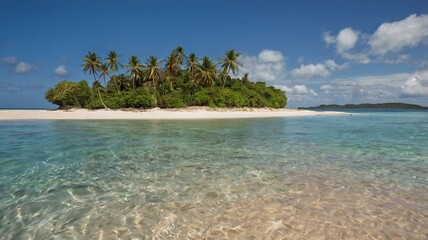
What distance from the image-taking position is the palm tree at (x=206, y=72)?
190 ft

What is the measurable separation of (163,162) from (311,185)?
4.69m

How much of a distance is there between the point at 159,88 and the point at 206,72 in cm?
1063

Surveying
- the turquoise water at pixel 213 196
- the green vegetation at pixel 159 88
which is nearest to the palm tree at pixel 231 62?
the green vegetation at pixel 159 88

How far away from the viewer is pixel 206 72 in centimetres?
5781

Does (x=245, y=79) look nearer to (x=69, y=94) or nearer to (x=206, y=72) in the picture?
(x=206, y=72)

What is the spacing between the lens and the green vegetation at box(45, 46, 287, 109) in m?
53.8

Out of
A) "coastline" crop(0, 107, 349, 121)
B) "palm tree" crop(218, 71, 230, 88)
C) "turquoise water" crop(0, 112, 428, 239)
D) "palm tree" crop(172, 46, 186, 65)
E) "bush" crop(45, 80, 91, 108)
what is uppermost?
"palm tree" crop(172, 46, 186, 65)

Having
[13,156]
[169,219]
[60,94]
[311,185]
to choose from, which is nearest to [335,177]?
[311,185]

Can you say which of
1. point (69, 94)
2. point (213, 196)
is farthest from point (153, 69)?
point (213, 196)

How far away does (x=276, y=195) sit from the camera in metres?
5.73

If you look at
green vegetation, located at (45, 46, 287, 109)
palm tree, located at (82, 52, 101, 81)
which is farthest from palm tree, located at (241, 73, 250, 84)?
palm tree, located at (82, 52, 101, 81)

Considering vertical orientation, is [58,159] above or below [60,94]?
below

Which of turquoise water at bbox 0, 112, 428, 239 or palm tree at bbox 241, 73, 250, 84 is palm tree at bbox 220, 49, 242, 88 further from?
turquoise water at bbox 0, 112, 428, 239

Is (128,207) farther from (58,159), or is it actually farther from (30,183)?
(58,159)
